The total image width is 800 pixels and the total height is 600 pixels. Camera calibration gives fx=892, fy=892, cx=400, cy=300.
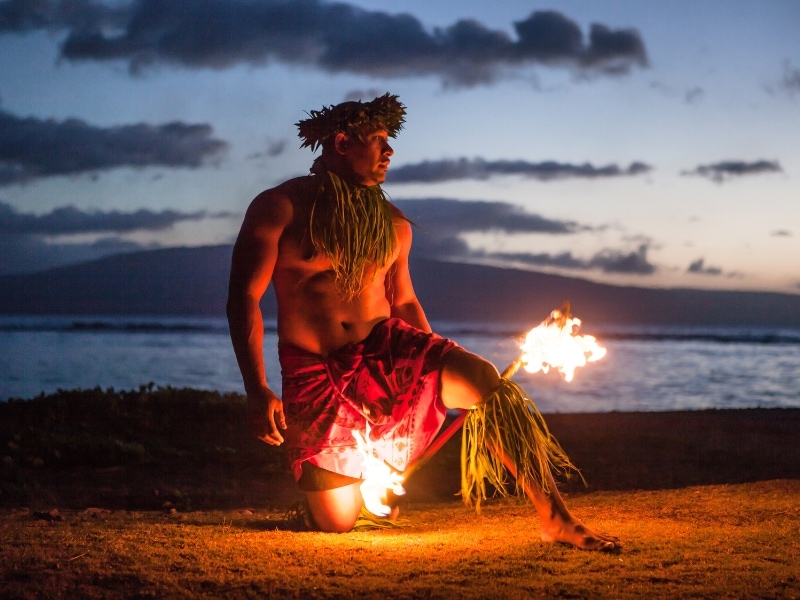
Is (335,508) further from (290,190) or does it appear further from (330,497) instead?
(290,190)

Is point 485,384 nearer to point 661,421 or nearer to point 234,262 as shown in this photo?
point 234,262

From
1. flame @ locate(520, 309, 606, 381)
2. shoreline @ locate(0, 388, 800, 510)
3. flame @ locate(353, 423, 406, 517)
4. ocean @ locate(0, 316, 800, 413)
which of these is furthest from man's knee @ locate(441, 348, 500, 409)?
ocean @ locate(0, 316, 800, 413)

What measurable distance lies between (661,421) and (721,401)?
25.0ft

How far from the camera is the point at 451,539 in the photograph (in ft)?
12.6

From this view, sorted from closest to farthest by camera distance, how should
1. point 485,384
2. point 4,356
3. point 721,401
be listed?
point 485,384, point 721,401, point 4,356

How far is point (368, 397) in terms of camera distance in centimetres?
395

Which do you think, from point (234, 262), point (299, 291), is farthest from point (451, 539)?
point (234, 262)

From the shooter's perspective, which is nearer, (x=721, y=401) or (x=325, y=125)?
(x=325, y=125)

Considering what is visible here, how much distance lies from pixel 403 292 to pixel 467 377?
2.66ft

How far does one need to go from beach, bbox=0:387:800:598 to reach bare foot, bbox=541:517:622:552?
0.19ft

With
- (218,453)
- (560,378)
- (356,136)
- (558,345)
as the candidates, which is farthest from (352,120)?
(560,378)

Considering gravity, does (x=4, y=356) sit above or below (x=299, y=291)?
below

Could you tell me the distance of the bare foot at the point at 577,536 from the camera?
11.4 ft

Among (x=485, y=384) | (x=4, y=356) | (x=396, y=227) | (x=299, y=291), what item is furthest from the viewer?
(x=4, y=356)
